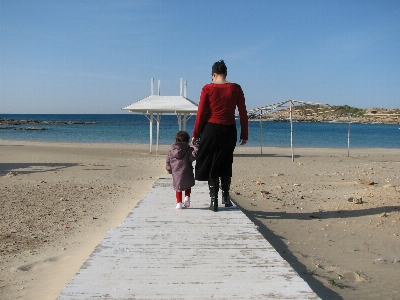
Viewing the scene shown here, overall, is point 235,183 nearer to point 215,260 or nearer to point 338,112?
point 215,260

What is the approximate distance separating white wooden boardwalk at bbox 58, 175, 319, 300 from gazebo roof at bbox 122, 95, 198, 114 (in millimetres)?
13617

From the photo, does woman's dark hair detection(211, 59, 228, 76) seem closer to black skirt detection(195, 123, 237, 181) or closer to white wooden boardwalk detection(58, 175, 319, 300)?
black skirt detection(195, 123, 237, 181)

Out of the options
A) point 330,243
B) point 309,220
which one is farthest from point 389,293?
point 309,220

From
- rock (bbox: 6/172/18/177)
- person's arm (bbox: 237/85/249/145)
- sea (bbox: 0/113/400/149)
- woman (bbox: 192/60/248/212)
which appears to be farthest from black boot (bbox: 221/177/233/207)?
sea (bbox: 0/113/400/149)

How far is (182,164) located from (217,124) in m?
0.84

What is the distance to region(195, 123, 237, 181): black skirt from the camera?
5.35 metres

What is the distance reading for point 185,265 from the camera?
350cm

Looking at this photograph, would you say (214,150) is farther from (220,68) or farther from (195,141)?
(220,68)

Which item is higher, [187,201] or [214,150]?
[214,150]

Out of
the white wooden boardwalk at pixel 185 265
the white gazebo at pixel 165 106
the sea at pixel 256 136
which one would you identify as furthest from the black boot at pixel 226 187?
the white gazebo at pixel 165 106

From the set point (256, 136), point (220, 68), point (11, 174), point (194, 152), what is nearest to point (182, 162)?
point (194, 152)

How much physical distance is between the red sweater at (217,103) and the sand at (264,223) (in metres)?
1.70

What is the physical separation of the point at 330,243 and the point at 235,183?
5.80m

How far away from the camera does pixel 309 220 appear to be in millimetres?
7004
